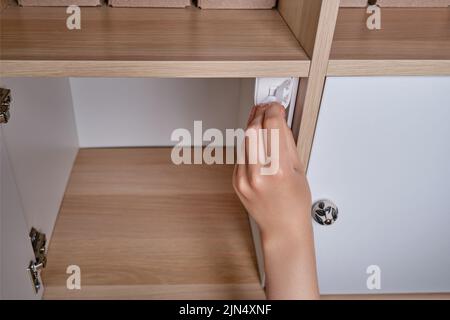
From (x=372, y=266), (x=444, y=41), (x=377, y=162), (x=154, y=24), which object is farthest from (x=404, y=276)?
(x=154, y=24)

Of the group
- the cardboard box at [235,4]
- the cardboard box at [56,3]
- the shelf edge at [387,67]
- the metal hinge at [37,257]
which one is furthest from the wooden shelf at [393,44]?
the metal hinge at [37,257]

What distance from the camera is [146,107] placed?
3.15 ft

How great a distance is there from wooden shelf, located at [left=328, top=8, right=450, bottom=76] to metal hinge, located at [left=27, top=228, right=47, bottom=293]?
468 millimetres

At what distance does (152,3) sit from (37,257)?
15.6 inches

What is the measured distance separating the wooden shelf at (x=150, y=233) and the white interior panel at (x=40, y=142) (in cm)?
5

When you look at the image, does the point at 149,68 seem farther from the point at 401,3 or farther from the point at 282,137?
the point at 401,3

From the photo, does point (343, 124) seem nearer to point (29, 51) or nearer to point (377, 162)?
point (377, 162)

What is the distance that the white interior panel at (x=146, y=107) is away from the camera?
0.94m

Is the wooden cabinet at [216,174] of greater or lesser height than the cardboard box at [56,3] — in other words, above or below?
below

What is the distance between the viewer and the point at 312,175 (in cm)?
59

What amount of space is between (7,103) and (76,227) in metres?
0.31

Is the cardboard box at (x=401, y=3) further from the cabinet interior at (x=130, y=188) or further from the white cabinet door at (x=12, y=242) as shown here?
the white cabinet door at (x=12, y=242)

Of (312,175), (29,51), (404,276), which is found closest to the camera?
(29,51)
